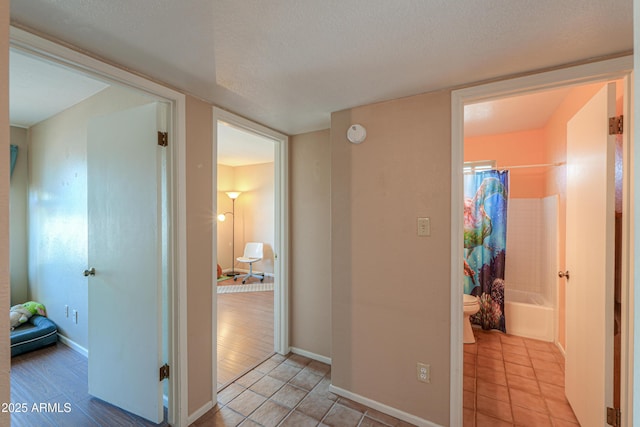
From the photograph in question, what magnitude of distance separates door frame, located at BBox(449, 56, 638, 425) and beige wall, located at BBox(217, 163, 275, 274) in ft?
14.3

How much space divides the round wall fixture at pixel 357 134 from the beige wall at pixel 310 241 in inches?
21.3

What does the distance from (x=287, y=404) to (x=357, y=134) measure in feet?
6.53

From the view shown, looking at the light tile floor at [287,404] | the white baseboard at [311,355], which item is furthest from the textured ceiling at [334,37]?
the white baseboard at [311,355]

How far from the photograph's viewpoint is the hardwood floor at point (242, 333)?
2391 mm

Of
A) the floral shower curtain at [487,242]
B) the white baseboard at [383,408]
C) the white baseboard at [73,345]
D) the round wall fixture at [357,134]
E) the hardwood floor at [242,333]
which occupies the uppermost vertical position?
the round wall fixture at [357,134]

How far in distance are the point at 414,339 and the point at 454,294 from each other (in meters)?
0.41

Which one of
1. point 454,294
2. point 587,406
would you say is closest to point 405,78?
point 454,294

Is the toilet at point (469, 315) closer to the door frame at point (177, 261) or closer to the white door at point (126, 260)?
the door frame at point (177, 261)

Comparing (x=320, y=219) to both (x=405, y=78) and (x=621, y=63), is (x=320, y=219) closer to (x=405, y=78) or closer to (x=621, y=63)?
(x=405, y=78)

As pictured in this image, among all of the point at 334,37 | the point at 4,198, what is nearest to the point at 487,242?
the point at 334,37

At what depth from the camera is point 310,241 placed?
99.3 inches

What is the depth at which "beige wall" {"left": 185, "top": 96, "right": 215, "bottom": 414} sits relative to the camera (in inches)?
67.7

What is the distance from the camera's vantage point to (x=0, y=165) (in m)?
0.50

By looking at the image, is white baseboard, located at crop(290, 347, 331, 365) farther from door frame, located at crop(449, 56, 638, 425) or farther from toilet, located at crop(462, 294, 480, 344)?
toilet, located at crop(462, 294, 480, 344)
